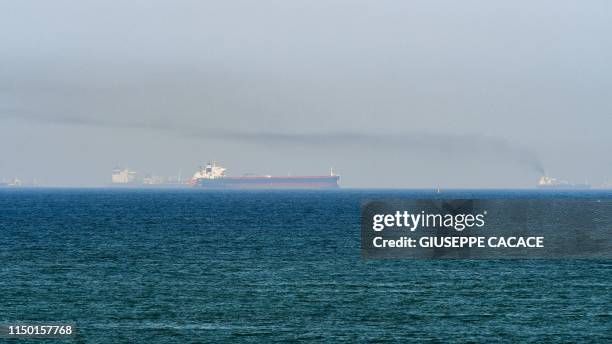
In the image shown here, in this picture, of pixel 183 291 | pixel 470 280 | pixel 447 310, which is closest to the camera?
pixel 447 310

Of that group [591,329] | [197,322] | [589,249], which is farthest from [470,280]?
[589,249]

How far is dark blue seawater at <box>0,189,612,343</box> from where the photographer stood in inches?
2010

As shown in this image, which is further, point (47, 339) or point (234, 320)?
point (234, 320)

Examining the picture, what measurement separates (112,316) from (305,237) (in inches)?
2673

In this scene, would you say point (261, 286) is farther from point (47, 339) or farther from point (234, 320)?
point (47, 339)

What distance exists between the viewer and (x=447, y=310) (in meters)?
A: 57.9

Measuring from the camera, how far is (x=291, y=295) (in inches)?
2522

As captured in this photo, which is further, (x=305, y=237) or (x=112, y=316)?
(x=305, y=237)

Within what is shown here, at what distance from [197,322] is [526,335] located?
1889cm

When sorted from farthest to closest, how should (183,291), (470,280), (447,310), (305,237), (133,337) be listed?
(305,237), (470,280), (183,291), (447,310), (133,337)

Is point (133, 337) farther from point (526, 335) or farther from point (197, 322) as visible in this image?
point (526, 335)

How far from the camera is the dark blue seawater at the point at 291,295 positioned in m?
51.1

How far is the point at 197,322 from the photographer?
53.6m

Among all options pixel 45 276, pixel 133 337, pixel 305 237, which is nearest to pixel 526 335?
pixel 133 337
